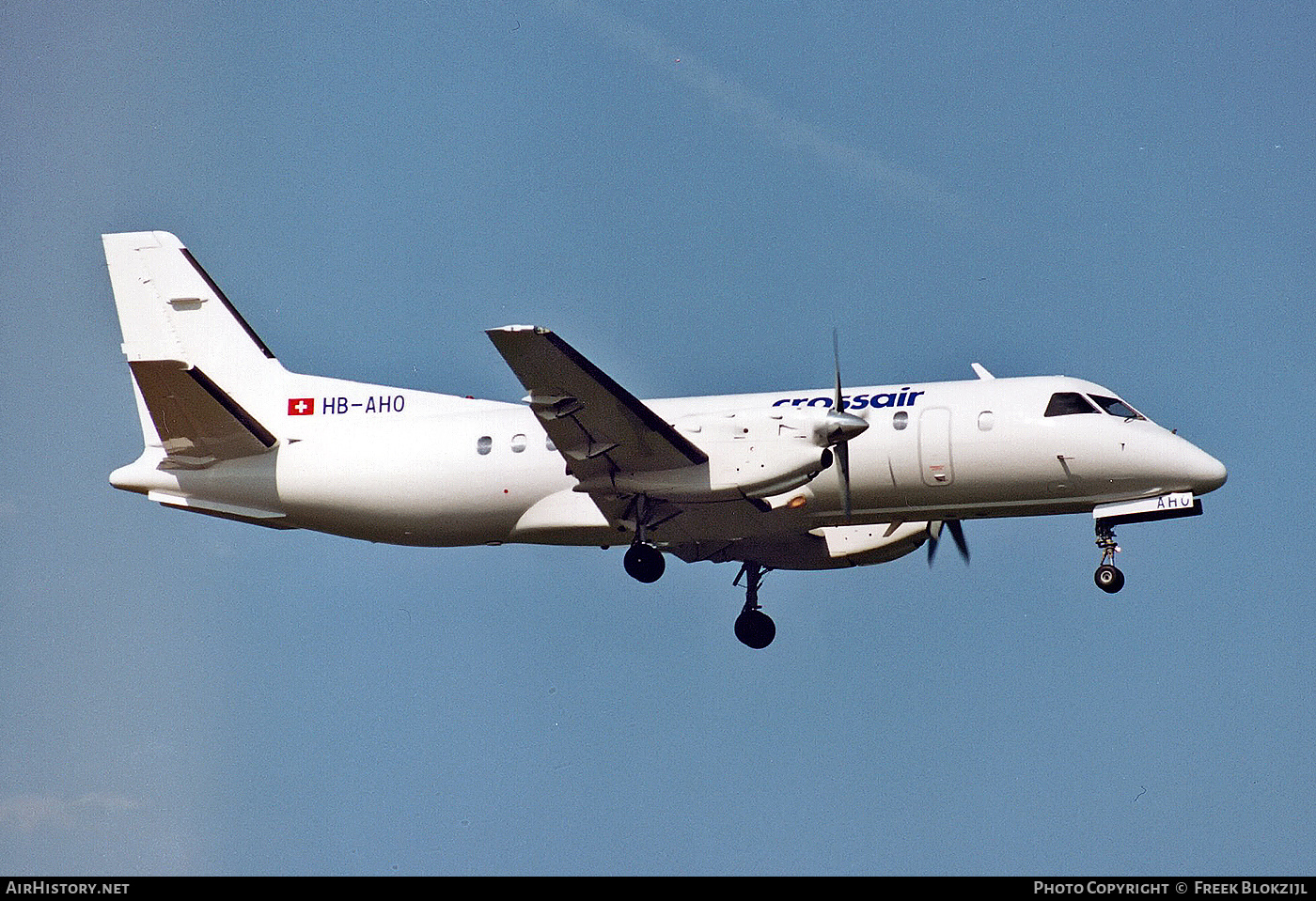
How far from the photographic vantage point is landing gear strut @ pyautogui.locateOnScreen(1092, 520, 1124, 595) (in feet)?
72.7

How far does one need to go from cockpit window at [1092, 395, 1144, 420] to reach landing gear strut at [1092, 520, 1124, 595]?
4.96ft

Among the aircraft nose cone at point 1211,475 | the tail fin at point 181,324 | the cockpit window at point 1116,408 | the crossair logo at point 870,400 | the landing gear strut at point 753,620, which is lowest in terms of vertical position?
the landing gear strut at point 753,620

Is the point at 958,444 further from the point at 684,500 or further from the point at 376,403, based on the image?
the point at 376,403

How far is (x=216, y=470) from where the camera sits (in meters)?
24.1

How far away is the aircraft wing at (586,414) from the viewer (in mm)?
20672

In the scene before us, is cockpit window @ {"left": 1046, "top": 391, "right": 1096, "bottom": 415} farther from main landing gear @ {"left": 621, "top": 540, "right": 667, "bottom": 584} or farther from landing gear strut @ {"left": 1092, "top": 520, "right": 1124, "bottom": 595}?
main landing gear @ {"left": 621, "top": 540, "right": 667, "bottom": 584}

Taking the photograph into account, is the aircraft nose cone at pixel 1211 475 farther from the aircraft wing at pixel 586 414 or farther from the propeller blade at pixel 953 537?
the aircraft wing at pixel 586 414

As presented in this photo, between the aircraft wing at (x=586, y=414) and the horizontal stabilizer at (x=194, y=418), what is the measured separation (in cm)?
490

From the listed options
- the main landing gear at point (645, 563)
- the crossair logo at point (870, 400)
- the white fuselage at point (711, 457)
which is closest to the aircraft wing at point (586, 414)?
the white fuselage at point (711, 457)

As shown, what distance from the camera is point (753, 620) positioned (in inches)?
1027

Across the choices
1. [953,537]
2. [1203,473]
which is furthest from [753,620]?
[1203,473]
